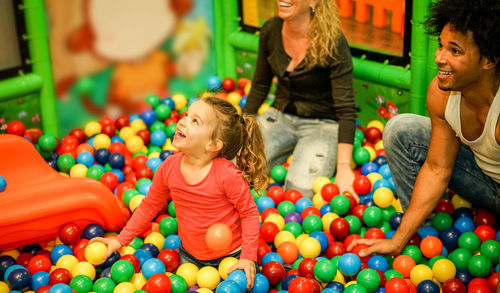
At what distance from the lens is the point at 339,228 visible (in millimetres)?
2592

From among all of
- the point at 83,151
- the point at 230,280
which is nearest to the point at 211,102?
the point at 230,280

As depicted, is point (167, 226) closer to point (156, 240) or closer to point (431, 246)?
point (156, 240)

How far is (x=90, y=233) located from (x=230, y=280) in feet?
2.49

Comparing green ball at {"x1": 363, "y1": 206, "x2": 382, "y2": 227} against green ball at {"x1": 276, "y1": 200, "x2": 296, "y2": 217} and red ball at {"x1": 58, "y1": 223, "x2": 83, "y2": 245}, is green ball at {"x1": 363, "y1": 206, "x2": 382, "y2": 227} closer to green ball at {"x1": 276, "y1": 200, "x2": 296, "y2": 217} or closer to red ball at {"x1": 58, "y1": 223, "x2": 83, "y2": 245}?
green ball at {"x1": 276, "y1": 200, "x2": 296, "y2": 217}

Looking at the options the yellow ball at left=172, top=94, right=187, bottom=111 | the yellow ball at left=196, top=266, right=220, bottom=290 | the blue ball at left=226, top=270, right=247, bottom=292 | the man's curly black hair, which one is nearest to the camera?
the man's curly black hair

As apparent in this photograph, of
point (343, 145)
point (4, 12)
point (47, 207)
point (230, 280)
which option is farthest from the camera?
point (4, 12)

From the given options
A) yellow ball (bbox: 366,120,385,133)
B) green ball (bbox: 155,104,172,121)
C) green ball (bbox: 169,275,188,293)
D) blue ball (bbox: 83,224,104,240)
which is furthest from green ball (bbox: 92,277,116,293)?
yellow ball (bbox: 366,120,385,133)

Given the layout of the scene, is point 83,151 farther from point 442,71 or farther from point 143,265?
point 442,71

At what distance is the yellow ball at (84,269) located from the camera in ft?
7.68

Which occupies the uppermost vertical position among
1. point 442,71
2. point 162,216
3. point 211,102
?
point 442,71

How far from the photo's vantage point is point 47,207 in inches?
98.9

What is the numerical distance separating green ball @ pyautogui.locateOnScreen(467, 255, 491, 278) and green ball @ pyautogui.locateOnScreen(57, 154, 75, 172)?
1.92 m

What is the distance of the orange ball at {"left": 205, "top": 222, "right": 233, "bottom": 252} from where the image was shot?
2.20 meters

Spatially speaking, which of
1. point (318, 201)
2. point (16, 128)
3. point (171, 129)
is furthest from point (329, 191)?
point (16, 128)
